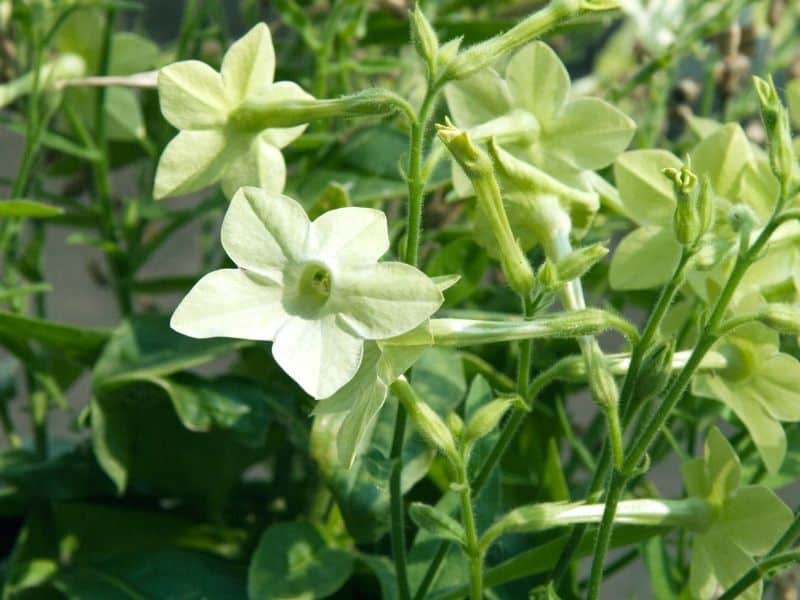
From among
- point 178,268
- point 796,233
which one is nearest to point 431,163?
point 796,233

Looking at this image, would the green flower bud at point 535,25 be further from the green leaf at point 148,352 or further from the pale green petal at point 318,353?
the green leaf at point 148,352

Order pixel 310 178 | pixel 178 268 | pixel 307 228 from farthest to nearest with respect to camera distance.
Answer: pixel 178 268 → pixel 310 178 → pixel 307 228

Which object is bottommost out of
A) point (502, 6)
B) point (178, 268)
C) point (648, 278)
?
point (178, 268)

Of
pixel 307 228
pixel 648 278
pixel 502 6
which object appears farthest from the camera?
pixel 502 6

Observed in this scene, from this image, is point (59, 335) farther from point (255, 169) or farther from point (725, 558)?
point (725, 558)

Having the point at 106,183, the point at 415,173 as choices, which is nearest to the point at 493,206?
the point at 415,173

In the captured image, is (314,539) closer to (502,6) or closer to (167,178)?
(167,178)

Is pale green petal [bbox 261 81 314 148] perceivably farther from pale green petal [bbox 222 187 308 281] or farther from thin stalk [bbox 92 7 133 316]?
thin stalk [bbox 92 7 133 316]
